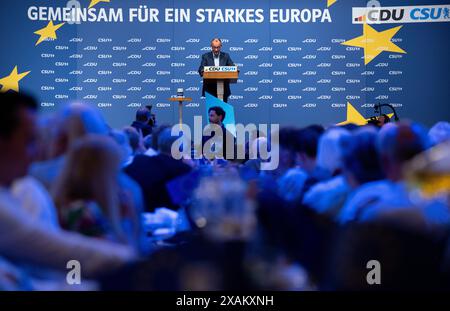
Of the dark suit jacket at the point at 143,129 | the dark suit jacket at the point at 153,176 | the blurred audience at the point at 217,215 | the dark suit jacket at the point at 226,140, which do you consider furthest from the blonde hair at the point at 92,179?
the dark suit jacket at the point at 143,129

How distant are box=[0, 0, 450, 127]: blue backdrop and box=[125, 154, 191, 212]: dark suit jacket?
22.9 feet

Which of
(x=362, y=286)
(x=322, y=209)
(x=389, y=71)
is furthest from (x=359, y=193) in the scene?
(x=389, y=71)

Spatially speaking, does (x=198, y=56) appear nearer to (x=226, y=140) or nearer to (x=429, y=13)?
(x=429, y=13)

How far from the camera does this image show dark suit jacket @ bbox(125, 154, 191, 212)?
1710 mm

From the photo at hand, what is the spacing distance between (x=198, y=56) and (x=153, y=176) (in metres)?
7.86

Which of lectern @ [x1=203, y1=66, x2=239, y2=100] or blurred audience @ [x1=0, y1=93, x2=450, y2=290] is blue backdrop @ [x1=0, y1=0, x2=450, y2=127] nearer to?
lectern @ [x1=203, y1=66, x2=239, y2=100]

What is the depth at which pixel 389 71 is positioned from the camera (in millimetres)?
8797

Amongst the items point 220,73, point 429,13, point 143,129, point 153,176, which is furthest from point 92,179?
point 429,13

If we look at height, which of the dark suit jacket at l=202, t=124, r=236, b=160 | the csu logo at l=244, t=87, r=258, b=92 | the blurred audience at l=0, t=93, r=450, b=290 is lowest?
the blurred audience at l=0, t=93, r=450, b=290

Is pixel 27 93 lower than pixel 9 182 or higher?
higher

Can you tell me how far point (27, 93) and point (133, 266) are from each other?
518 millimetres

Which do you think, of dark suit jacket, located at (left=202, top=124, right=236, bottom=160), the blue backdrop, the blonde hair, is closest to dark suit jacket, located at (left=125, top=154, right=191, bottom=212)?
the blonde hair

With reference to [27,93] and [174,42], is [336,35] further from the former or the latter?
[27,93]

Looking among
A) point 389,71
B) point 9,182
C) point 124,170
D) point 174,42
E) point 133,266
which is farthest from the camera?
point 174,42
